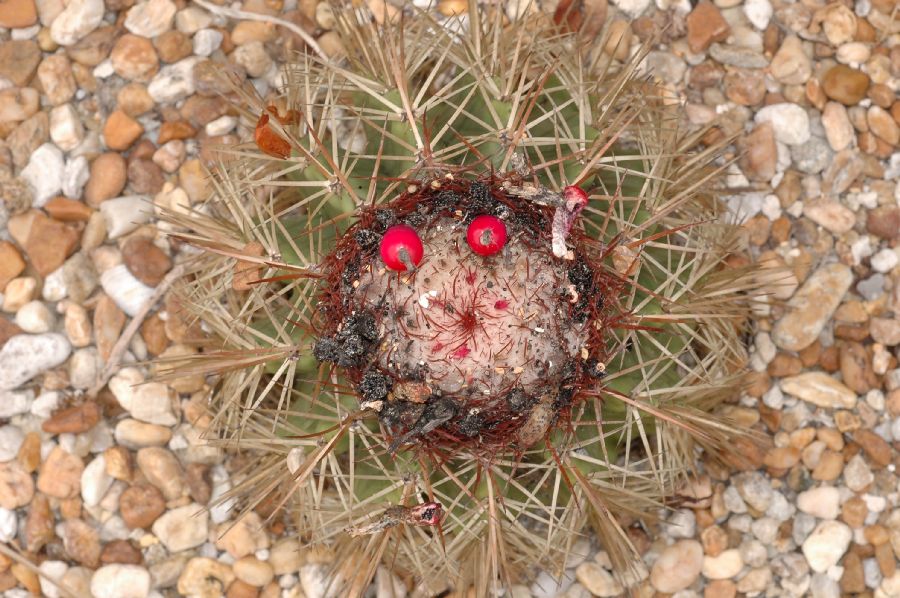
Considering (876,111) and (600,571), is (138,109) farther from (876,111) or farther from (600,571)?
(876,111)

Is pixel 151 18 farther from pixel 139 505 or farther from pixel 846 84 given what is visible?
pixel 846 84

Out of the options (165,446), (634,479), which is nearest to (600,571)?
(634,479)

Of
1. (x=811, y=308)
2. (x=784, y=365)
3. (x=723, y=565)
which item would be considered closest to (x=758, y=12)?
(x=811, y=308)

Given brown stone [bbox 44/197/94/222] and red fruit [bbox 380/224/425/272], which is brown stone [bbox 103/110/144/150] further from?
red fruit [bbox 380/224/425/272]

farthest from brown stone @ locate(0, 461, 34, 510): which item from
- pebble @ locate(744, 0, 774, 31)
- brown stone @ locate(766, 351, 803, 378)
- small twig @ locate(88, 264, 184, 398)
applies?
pebble @ locate(744, 0, 774, 31)

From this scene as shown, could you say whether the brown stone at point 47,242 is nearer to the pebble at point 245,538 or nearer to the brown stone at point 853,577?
the pebble at point 245,538
